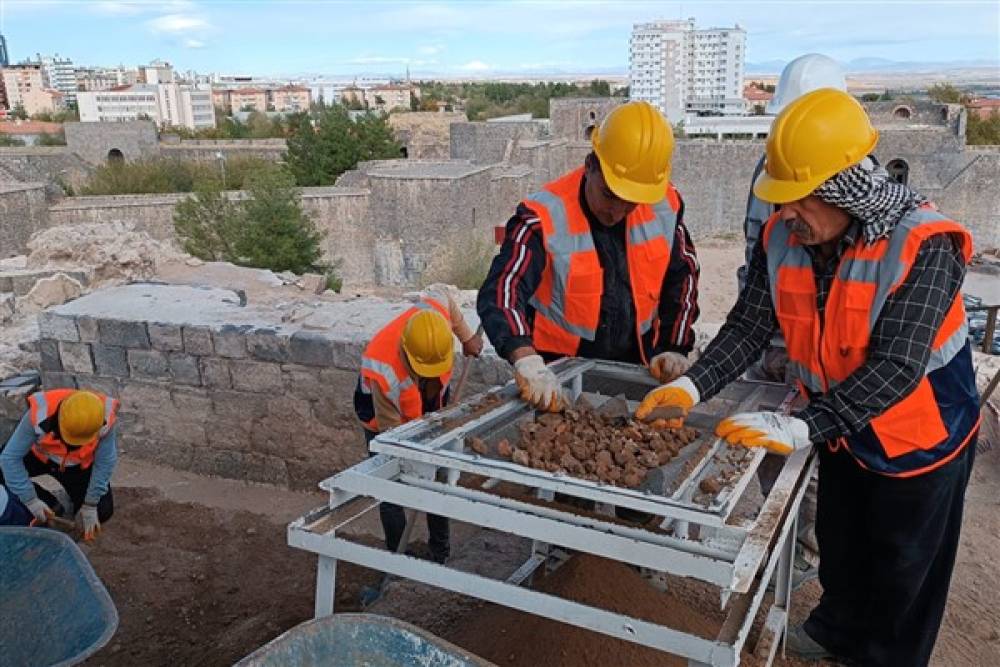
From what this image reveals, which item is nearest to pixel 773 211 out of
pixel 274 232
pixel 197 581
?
pixel 197 581

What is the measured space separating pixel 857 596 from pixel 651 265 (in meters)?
1.33

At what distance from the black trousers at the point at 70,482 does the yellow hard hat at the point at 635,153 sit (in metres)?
3.32

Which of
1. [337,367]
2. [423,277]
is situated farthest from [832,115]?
[423,277]

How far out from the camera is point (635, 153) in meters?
2.80

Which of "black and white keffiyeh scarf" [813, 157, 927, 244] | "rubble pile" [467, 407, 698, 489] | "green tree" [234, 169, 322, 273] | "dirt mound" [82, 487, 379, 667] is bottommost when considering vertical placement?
"green tree" [234, 169, 322, 273]

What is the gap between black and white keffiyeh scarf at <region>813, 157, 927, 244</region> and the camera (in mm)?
2217

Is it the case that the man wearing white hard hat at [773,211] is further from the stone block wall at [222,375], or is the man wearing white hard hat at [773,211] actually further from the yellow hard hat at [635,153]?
the stone block wall at [222,375]

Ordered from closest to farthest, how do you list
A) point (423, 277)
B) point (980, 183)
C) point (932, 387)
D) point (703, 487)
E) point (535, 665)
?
point (703, 487) → point (932, 387) → point (535, 665) → point (423, 277) → point (980, 183)

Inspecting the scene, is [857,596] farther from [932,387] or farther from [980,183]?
[980,183]

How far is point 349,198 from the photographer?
2562 cm

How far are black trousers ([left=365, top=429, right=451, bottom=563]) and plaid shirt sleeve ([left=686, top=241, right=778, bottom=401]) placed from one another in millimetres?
1721

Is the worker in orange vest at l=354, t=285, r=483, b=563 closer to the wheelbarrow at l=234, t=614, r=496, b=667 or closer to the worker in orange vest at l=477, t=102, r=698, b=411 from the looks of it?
the worker in orange vest at l=477, t=102, r=698, b=411

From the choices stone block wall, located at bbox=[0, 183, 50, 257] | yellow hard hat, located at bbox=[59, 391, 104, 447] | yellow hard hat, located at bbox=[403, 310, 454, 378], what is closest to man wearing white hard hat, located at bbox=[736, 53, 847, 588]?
yellow hard hat, located at bbox=[403, 310, 454, 378]

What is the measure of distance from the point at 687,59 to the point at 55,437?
112 metres
